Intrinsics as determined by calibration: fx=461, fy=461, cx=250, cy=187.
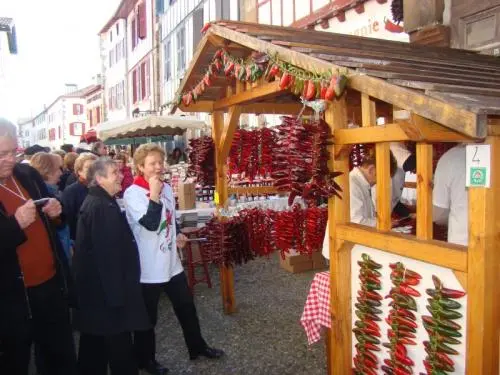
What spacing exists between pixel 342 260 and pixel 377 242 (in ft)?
1.37

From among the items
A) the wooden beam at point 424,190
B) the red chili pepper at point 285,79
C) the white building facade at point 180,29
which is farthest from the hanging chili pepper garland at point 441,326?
the white building facade at point 180,29

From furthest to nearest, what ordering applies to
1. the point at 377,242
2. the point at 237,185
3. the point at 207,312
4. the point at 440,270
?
1. the point at 237,185
2. the point at 207,312
3. the point at 377,242
4. the point at 440,270

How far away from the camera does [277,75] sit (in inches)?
143

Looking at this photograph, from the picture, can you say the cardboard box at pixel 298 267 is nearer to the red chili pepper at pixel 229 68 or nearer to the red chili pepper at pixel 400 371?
the red chili pepper at pixel 229 68

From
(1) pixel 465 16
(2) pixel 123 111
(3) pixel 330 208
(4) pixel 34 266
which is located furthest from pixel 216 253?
(2) pixel 123 111

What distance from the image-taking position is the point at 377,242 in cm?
299

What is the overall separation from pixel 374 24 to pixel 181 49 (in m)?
11.3

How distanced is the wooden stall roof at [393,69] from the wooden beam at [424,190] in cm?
39

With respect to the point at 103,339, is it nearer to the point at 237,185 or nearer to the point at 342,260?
the point at 342,260

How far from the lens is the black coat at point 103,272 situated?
10.3ft

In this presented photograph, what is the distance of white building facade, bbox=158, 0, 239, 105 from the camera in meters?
13.5

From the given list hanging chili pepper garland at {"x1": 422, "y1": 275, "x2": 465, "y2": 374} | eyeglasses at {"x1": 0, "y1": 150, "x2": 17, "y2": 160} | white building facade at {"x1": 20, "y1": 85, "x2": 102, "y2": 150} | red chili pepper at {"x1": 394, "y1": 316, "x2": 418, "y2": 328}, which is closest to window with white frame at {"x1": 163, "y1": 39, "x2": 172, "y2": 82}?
eyeglasses at {"x1": 0, "y1": 150, "x2": 17, "y2": 160}

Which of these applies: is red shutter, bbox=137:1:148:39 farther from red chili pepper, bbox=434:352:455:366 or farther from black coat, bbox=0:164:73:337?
red chili pepper, bbox=434:352:455:366

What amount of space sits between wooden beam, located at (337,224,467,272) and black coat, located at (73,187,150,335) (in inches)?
61.1
